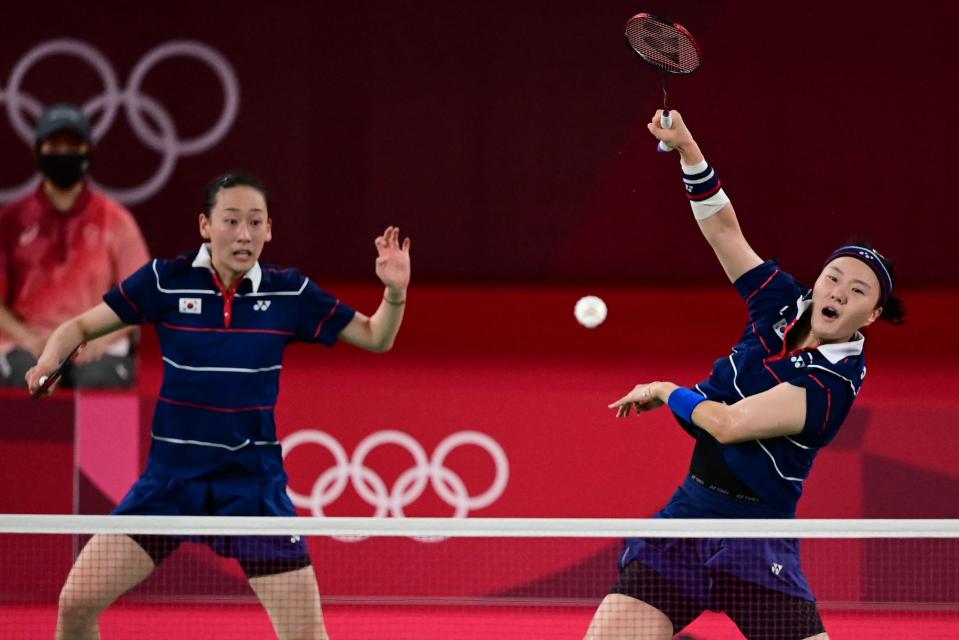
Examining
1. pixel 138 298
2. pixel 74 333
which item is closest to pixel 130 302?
pixel 138 298

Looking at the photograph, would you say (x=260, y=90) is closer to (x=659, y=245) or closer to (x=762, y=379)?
(x=659, y=245)

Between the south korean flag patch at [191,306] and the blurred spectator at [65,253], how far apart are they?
6.91 ft

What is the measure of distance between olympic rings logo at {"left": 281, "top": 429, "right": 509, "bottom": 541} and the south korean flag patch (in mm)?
2174

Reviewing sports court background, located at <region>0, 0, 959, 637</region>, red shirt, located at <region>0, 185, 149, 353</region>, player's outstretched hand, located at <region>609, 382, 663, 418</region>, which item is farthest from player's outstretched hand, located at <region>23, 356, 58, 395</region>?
sports court background, located at <region>0, 0, 959, 637</region>

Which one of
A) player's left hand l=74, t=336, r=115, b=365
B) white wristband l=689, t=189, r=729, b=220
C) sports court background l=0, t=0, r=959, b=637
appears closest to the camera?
white wristband l=689, t=189, r=729, b=220

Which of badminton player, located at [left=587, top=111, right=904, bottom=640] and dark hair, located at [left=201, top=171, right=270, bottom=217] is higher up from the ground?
dark hair, located at [left=201, top=171, right=270, bottom=217]

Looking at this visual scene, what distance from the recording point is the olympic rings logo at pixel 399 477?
23.0ft

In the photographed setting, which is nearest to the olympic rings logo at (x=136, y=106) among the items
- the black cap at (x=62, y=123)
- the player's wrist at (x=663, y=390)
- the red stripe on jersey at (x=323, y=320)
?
the black cap at (x=62, y=123)

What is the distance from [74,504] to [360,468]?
4.08 ft

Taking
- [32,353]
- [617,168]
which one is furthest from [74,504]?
[617,168]

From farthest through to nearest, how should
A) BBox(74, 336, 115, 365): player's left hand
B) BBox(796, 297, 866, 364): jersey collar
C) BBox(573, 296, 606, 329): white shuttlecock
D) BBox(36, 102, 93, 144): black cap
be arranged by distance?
BBox(573, 296, 606, 329): white shuttlecock
BBox(36, 102, 93, 144): black cap
BBox(74, 336, 115, 365): player's left hand
BBox(796, 297, 866, 364): jersey collar

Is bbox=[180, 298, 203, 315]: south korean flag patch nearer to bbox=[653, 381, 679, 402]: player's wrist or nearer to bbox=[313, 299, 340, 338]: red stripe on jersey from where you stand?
bbox=[313, 299, 340, 338]: red stripe on jersey

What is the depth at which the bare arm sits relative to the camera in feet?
14.7

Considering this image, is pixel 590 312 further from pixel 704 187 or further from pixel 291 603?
pixel 291 603
